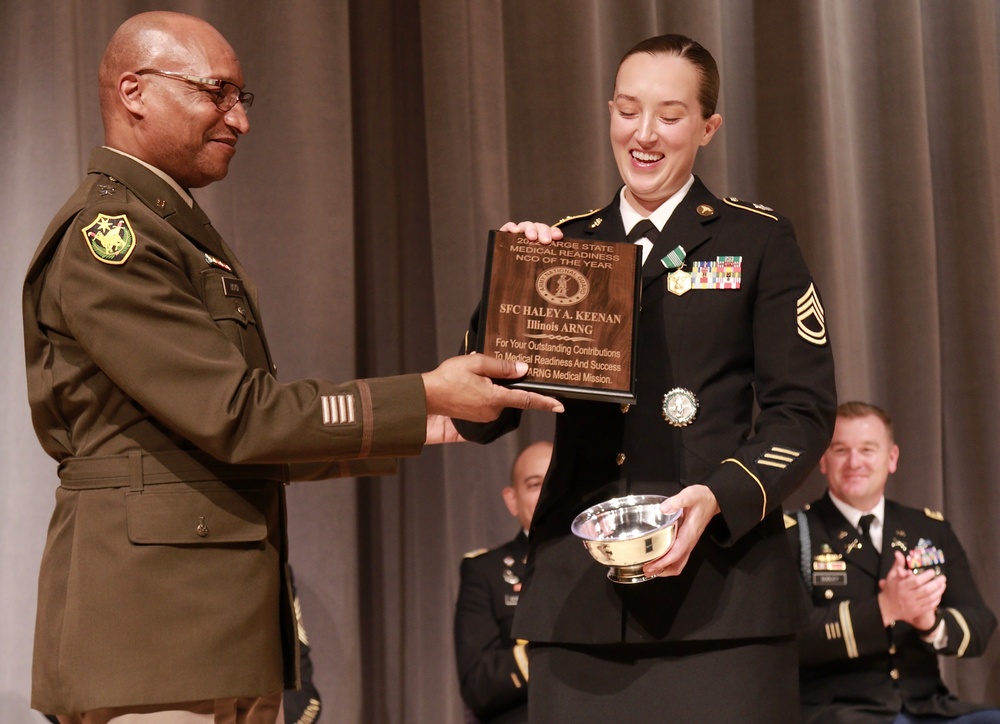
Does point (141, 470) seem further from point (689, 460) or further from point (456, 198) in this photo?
point (456, 198)

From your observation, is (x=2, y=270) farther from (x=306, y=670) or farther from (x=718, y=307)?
(x=718, y=307)

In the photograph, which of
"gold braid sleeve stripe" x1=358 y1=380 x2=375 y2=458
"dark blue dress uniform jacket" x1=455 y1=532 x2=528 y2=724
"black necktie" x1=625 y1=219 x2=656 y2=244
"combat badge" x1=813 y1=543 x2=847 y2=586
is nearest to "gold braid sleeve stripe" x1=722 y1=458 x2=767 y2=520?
"black necktie" x1=625 y1=219 x2=656 y2=244

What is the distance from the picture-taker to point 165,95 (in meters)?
1.99

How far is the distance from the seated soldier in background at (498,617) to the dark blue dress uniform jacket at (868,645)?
869 millimetres

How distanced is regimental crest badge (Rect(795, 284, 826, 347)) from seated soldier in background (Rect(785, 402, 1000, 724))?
1.84 metres

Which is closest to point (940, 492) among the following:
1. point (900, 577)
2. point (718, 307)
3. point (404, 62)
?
point (900, 577)

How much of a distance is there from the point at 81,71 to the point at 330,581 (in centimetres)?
183

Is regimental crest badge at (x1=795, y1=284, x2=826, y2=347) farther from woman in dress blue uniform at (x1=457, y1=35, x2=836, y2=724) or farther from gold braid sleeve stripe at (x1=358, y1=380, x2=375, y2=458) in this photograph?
gold braid sleeve stripe at (x1=358, y1=380, x2=375, y2=458)

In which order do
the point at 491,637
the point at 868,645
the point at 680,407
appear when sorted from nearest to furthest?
the point at 680,407
the point at 868,645
the point at 491,637

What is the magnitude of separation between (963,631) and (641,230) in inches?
84.7

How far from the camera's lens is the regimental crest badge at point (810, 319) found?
1799 millimetres

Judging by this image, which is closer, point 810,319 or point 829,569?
point 810,319

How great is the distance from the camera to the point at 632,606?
1.76 metres

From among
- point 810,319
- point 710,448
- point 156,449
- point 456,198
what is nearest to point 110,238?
point 156,449
